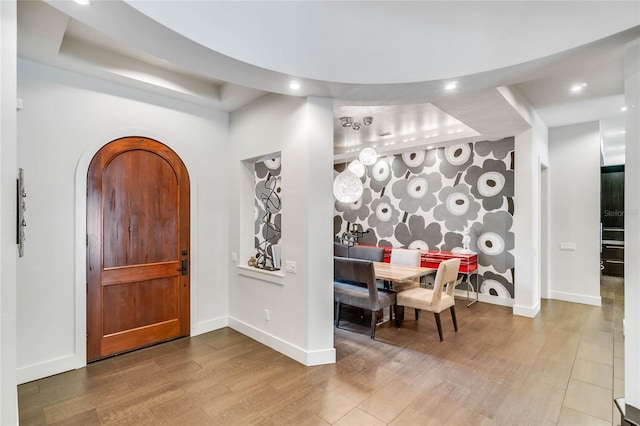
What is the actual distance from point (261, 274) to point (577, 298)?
5338mm

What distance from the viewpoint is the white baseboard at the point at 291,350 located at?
300cm

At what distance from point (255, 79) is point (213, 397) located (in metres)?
2.68

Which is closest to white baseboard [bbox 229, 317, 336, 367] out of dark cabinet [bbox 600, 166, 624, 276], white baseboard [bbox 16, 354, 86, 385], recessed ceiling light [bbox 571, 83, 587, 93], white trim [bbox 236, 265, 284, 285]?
white trim [bbox 236, 265, 284, 285]

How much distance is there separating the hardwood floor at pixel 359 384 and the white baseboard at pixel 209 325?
0.09 meters

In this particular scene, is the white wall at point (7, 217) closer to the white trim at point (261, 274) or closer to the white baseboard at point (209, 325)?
the white trim at point (261, 274)

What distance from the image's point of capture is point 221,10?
83.7 inches

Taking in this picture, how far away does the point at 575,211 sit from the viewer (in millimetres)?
5133

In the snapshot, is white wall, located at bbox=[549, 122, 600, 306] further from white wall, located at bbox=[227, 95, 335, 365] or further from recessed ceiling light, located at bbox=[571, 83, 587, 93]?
white wall, located at bbox=[227, 95, 335, 365]

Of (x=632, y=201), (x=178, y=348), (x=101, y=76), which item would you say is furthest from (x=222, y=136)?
(x=632, y=201)

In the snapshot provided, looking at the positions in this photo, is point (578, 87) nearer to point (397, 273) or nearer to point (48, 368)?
point (397, 273)

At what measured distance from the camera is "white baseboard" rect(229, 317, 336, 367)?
2996 millimetres

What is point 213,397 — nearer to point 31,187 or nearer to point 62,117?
point 31,187

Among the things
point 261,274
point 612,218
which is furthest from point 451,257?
point 612,218

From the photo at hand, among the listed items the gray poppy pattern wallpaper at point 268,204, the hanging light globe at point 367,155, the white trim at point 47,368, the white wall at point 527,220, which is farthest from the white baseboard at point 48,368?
the white wall at point 527,220
